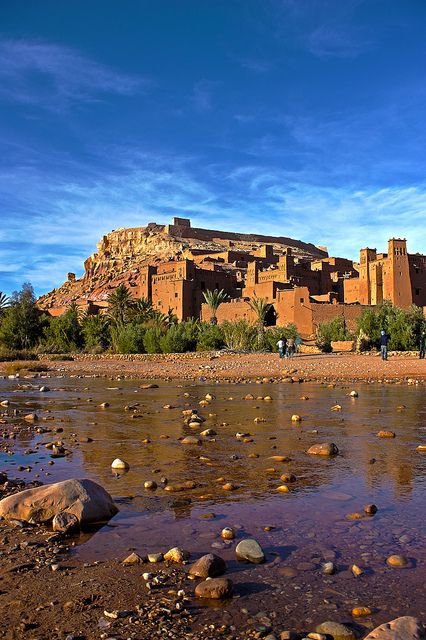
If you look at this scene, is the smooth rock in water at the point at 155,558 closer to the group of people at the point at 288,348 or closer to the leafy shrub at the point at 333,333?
the group of people at the point at 288,348

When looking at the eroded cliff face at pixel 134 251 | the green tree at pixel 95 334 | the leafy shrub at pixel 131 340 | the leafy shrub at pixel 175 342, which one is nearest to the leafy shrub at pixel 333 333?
the leafy shrub at pixel 175 342

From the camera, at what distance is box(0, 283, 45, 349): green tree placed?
54406 mm

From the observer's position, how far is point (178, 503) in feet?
16.6

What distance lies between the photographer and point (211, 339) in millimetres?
39094

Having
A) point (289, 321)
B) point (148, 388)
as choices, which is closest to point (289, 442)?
point (148, 388)

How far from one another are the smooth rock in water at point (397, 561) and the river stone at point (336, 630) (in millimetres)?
955

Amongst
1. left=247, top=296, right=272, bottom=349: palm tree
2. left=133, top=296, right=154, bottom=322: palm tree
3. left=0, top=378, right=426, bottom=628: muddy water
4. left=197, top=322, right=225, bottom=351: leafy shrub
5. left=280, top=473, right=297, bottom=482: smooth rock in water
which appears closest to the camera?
left=0, top=378, right=426, bottom=628: muddy water

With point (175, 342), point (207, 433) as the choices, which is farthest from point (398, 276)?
point (207, 433)

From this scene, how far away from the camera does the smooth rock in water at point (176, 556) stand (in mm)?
3682

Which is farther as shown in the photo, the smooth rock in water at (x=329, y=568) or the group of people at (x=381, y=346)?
the group of people at (x=381, y=346)

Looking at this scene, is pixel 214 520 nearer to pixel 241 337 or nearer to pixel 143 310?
pixel 241 337

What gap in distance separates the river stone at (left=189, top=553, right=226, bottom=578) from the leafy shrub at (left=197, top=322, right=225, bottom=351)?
34.9m

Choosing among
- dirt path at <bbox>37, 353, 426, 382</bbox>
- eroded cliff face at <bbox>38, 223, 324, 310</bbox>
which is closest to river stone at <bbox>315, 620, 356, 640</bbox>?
dirt path at <bbox>37, 353, 426, 382</bbox>

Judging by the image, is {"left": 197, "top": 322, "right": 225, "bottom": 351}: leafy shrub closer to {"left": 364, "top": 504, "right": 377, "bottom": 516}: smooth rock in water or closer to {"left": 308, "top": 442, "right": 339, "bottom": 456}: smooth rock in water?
{"left": 308, "top": 442, "right": 339, "bottom": 456}: smooth rock in water
